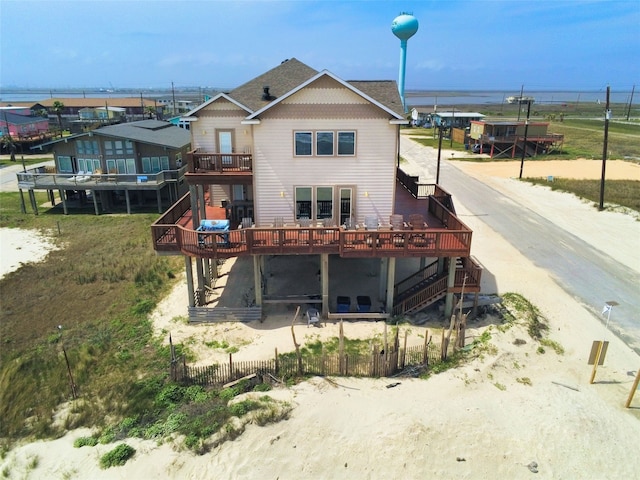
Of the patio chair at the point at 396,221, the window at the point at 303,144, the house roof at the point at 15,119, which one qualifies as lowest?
the patio chair at the point at 396,221

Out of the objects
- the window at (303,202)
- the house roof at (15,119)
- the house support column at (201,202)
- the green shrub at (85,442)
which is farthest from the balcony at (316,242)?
the house roof at (15,119)

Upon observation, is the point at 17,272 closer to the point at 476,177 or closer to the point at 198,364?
the point at 198,364

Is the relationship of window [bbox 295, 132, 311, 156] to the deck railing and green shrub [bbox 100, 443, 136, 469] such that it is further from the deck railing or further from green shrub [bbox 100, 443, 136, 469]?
the deck railing

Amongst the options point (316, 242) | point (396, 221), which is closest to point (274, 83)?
point (316, 242)

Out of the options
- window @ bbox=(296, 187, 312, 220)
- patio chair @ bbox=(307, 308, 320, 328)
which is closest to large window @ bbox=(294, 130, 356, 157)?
window @ bbox=(296, 187, 312, 220)

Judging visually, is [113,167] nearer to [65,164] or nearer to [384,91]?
[65,164]

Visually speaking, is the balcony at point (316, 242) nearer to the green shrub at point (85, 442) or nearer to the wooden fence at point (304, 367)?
the wooden fence at point (304, 367)
